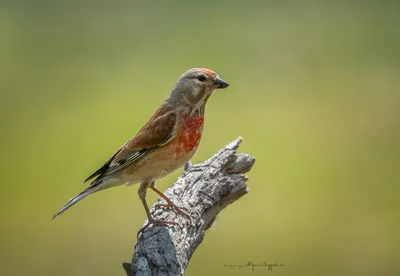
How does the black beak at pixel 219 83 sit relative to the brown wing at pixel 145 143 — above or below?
above

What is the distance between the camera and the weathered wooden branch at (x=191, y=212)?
3096 millimetres

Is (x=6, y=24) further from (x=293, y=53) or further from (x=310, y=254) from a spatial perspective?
(x=310, y=254)

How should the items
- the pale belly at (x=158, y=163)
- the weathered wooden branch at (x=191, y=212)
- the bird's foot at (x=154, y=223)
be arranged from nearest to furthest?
the weathered wooden branch at (x=191, y=212), the bird's foot at (x=154, y=223), the pale belly at (x=158, y=163)

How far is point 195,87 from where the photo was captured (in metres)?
3.68

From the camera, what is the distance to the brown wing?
3.60 metres

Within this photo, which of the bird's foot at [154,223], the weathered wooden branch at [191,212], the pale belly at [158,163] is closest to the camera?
the weathered wooden branch at [191,212]

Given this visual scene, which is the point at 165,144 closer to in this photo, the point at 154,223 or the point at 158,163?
the point at 158,163

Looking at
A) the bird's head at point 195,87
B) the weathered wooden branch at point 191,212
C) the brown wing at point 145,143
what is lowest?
the weathered wooden branch at point 191,212

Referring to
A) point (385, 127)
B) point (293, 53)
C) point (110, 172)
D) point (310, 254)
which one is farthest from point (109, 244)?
point (293, 53)

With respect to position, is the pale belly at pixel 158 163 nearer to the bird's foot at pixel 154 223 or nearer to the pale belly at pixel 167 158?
the pale belly at pixel 167 158

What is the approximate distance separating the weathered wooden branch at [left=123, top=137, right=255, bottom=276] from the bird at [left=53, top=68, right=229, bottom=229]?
0.10m

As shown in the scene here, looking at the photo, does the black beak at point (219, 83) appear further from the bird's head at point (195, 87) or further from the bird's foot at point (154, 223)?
the bird's foot at point (154, 223)

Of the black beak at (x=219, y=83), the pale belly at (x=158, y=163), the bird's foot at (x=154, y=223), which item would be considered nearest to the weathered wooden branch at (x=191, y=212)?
the bird's foot at (x=154, y=223)

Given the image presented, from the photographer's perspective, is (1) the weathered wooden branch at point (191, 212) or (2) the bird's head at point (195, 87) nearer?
(1) the weathered wooden branch at point (191, 212)
